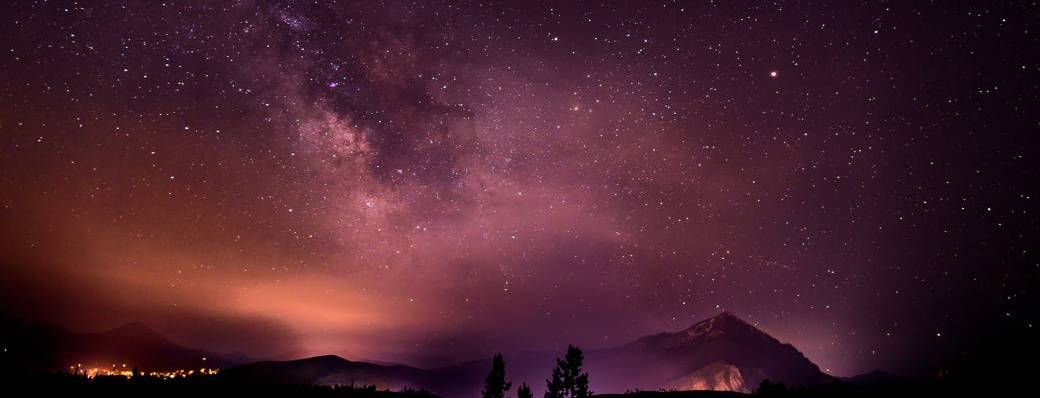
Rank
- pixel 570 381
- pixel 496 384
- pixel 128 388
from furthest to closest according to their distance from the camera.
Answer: pixel 570 381 → pixel 496 384 → pixel 128 388

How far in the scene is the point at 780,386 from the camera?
21.2 meters

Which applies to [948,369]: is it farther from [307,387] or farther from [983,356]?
[307,387]

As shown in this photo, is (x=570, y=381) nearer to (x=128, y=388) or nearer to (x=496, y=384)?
(x=496, y=384)

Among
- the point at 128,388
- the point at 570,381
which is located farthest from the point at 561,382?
the point at 128,388

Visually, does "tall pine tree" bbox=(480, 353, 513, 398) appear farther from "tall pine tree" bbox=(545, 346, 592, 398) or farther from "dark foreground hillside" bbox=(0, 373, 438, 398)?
"dark foreground hillside" bbox=(0, 373, 438, 398)

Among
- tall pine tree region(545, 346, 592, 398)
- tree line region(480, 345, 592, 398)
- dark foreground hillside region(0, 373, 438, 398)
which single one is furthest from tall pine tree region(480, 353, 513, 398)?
dark foreground hillside region(0, 373, 438, 398)

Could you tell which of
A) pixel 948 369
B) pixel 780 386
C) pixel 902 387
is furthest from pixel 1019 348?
pixel 780 386

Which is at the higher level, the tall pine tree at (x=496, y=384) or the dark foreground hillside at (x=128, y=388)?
the dark foreground hillside at (x=128, y=388)

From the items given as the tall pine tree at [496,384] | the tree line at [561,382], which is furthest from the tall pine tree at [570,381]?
the tall pine tree at [496,384]

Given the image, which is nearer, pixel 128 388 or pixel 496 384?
pixel 128 388

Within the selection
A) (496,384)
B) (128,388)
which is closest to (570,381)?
(496,384)

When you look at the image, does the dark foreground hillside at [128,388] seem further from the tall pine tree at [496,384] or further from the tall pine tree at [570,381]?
the tall pine tree at [570,381]

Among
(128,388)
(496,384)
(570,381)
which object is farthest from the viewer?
(570,381)

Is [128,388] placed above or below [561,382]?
above
